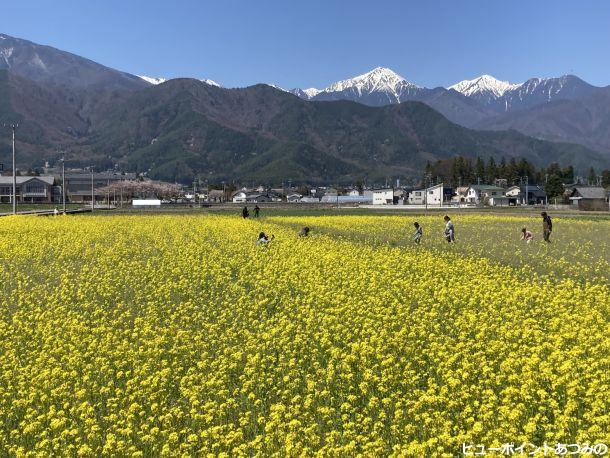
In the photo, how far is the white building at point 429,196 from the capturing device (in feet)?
520

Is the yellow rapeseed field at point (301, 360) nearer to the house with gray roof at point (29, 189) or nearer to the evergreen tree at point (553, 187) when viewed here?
the evergreen tree at point (553, 187)

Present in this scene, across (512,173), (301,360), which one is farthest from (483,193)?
(301,360)

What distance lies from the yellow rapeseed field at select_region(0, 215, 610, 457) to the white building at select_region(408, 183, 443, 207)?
137m

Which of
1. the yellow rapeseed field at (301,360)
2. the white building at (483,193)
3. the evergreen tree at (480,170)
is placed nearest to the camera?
the yellow rapeseed field at (301,360)

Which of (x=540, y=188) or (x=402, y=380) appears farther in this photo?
(x=540, y=188)

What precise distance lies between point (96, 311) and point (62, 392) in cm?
573

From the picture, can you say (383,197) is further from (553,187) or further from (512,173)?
(553,187)

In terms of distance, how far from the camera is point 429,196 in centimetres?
16712

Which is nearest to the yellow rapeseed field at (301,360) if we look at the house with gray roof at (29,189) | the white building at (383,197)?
the white building at (383,197)

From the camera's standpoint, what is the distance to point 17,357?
11.1m

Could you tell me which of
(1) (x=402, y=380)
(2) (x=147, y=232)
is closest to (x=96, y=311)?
(1) (x=402, y=380)

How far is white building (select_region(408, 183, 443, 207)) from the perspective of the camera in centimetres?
15850

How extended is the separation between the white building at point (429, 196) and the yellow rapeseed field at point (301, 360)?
136793 millimetres

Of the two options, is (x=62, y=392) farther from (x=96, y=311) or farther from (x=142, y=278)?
(x=142, y=278)
